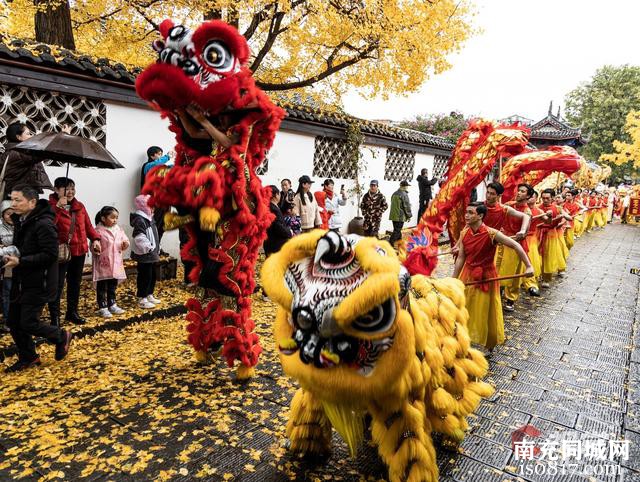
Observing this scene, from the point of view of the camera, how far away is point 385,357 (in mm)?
2277

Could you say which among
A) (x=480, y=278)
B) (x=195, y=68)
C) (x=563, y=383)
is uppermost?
(x=195, y=68)

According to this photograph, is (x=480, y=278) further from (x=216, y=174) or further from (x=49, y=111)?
(x=49, y=111)

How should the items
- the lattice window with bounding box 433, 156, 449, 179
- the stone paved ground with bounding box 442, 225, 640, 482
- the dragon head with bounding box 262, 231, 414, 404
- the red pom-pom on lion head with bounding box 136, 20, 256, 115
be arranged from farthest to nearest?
the lattice window with bounding box 433, 156, 449, 179 < the red pom-pom on lion head with bounding box 136, 20, 256, 115 < the stone paved ground with bounding box 442, 225, 640, 482 < the dragon head with bounding box 262, 231, 414, 404

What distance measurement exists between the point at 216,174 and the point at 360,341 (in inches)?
80.6

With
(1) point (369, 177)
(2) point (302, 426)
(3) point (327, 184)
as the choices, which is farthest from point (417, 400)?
(1) point (369, 177)

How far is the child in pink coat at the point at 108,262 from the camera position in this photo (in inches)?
225

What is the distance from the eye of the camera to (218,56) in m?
3.60

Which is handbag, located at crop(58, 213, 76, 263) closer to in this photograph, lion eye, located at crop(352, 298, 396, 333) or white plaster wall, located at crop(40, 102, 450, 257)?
white plaster wall, located at crop(40, 102, 450, 257)

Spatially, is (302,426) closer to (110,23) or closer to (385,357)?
(385,357)

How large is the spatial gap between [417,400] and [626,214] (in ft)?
96.9

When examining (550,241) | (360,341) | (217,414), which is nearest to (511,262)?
(550,241)

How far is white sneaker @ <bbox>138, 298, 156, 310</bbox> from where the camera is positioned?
20.3 feet

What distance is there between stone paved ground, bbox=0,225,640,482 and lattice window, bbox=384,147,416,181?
9.45 metres

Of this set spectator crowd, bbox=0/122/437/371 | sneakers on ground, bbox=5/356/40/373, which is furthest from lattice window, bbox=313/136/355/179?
sneakers on ground, bbox=5/356/40/373
